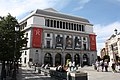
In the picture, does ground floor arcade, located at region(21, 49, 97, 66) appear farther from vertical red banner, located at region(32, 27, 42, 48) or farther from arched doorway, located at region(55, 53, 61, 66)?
vertical red banner, located at region(32, 27, 42, 48)

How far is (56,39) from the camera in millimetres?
58719

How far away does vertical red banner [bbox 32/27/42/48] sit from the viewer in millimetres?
53938

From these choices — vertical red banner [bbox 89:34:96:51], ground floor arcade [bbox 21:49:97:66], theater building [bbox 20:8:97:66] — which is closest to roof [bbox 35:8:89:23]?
theater building [bbox 20:8:97:66]

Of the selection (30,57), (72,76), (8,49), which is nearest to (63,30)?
(30,57)

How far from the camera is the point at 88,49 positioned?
6550 cm

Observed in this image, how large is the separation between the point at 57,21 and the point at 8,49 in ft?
128

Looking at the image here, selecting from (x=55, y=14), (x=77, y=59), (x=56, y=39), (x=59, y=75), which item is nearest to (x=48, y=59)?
(x=56, y=39)

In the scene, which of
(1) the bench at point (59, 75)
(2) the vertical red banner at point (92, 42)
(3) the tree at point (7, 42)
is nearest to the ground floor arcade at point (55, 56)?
(2) the vertical red banner at point (92, 42)

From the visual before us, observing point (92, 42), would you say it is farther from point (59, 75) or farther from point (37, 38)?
point (59, 75)

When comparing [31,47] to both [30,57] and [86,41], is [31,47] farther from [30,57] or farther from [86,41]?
[86,41]

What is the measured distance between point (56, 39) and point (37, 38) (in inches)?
266

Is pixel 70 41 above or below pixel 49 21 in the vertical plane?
below

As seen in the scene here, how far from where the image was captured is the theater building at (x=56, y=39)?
54603mm

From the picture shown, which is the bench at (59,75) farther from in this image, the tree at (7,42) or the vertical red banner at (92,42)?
the vertical red banner at (92,42)
